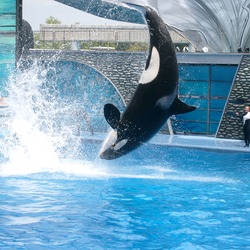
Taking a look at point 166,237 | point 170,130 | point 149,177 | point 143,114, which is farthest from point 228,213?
point 170,130

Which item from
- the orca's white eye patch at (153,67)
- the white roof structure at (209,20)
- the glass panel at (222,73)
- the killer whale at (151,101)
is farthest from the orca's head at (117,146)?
the white roof structure at (209,20)

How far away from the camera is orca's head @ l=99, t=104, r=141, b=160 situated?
6379 mm

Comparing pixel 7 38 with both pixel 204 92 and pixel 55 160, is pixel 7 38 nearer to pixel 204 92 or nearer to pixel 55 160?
pixel 204 92

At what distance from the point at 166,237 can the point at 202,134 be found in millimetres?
11957

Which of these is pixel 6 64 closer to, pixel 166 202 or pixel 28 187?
pixel 28 187

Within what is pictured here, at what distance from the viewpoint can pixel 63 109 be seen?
18547 mm

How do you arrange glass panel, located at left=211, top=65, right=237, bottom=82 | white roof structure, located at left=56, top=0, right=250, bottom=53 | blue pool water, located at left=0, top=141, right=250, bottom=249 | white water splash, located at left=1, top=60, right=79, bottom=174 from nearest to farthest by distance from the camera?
blue pool water, located at left=0, top=141, right=250, bottom=249 < white water splash, located at left=1, top=60, right=79, bottom=174 < glass panel, located at left=211, top=65, right=237, bottom=82 < white roof structure, located at left=56, top=0, right=250, bottom=53

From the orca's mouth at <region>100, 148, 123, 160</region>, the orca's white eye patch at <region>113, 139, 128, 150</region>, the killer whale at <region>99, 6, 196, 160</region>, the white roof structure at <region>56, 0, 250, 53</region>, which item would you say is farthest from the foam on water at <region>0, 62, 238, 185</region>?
the white roof structure at <region>56, 0, 250, 53</region>

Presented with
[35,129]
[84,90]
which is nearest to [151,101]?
[35,129]

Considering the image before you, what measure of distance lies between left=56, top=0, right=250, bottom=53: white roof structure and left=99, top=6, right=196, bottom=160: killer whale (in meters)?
14.5

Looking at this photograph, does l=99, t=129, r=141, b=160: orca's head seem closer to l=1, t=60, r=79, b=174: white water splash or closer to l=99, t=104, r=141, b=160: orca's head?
l=99, t=104, r=141, b=160: orca's head

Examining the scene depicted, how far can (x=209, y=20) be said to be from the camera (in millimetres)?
21875

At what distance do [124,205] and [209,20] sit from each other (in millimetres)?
15563

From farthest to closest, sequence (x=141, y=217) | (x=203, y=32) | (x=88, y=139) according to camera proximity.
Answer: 1. (x=203, y=32)
2. (x=88, y=139)
3. (x=141, y=217)
